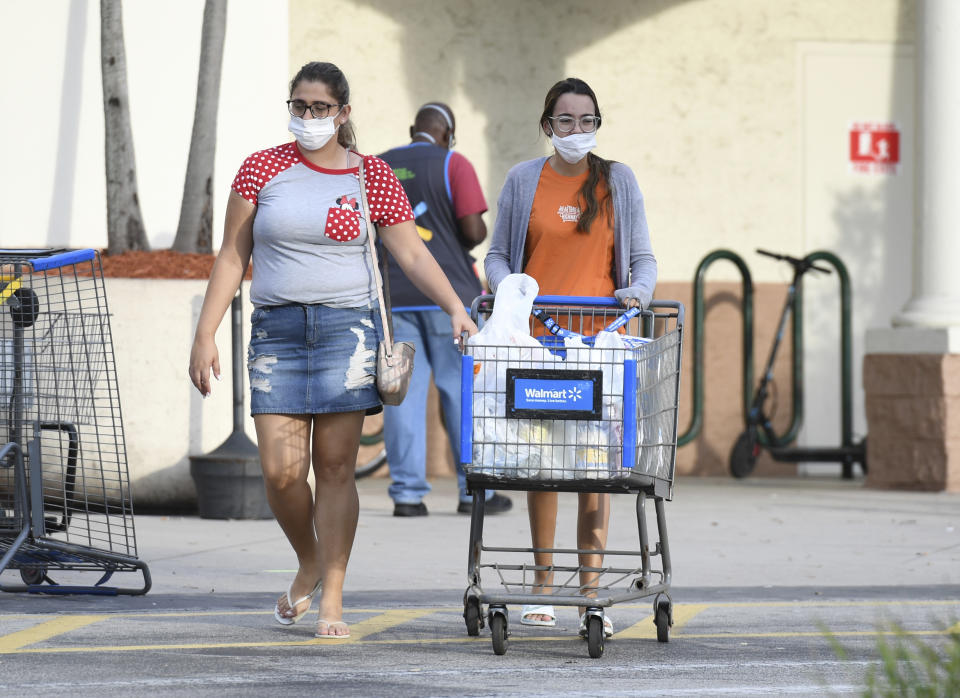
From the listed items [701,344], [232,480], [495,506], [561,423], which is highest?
[561,423]

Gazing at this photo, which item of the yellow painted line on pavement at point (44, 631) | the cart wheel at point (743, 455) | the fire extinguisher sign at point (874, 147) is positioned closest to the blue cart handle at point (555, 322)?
the yellow painted line on pavement at point (44, 631)

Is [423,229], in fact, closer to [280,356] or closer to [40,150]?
[40,150]

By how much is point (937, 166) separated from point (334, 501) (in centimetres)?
777

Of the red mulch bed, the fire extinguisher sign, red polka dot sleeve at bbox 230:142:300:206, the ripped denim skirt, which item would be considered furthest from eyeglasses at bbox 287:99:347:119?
the fire extinguisher sign

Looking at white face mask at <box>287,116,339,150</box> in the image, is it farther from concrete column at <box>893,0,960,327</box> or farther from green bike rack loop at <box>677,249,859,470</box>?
green bike rack loop at <box>677,249,859,470</box>

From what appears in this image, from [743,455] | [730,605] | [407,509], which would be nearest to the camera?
[730,605]

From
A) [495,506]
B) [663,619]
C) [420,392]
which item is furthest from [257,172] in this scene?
[495,506]

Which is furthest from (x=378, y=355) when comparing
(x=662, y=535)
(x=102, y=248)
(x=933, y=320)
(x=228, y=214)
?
(x=933, y=320)

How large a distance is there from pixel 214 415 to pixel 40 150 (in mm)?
2816

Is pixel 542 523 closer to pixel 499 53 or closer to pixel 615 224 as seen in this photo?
pixel 615 224

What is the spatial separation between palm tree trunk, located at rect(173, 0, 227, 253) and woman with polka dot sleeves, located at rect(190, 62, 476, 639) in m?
5.00

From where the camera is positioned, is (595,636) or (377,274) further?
(377,274)

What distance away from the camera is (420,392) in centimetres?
1002

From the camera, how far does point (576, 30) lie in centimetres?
1455
